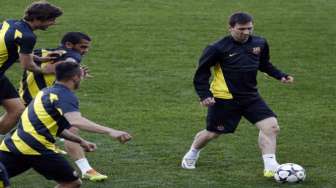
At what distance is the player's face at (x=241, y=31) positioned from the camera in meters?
9.78

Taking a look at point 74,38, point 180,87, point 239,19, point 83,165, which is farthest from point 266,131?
Answer: point 180,87

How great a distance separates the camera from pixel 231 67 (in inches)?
392

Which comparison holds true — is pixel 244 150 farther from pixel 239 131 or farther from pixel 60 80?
pixel 60 80

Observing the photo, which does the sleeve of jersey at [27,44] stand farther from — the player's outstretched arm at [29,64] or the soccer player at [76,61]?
the soccer player at [76,61]

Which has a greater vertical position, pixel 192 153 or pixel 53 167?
pixel 53 167

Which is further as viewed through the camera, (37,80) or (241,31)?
(37,80)

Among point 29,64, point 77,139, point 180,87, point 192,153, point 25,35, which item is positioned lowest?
point 180,87

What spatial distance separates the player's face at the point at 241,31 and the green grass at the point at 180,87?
60.2 inches

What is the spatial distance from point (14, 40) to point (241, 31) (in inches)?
99.0

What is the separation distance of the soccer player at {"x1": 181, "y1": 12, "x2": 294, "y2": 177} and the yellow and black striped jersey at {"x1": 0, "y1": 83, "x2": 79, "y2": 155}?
8.19 feet

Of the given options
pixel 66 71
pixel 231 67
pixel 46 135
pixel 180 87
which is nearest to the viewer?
pixel 66 71

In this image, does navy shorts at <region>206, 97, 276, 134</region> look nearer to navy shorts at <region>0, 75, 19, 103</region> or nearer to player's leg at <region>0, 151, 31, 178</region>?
navy shorts at <region>0, 75, 19, 103</region>

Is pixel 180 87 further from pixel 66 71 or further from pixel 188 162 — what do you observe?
pixel 66 71

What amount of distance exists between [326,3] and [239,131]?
11591 millimetres
